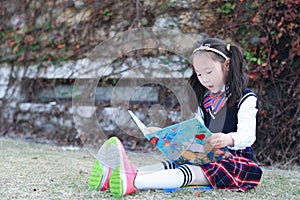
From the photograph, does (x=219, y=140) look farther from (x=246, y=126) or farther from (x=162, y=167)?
(x=162, y=167)

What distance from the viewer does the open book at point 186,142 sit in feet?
6.35

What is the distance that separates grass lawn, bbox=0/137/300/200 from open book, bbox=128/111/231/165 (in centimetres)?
15

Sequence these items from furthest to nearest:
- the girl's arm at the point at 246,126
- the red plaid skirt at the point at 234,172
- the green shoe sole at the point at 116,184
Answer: the red plaid skirt at the point at 234,172
the girl's arm at the point at 246,126
the green shoe sole at the point at 116,184

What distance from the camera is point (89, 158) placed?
328cm

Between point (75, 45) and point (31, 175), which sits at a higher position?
point (75, 45)

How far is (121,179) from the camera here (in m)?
1.89

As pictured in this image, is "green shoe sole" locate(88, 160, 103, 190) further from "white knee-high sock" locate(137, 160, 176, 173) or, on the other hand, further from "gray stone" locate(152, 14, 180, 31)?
"gray stone" locate(152, 14, 180, 31)

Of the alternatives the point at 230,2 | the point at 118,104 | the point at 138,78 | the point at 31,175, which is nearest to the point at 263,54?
the point at 230,2

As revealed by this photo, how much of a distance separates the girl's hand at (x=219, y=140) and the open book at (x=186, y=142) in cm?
2

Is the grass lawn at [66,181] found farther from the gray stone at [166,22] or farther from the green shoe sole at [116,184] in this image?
the gray stone at [166,22]

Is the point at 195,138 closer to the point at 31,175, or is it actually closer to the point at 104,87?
the point at 31,175

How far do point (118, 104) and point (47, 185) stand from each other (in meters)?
0.86

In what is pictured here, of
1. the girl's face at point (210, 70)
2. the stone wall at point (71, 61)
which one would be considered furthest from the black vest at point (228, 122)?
the stone wall at point (71, 61)

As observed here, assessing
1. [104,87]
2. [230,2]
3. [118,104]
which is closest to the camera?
[118,104]
